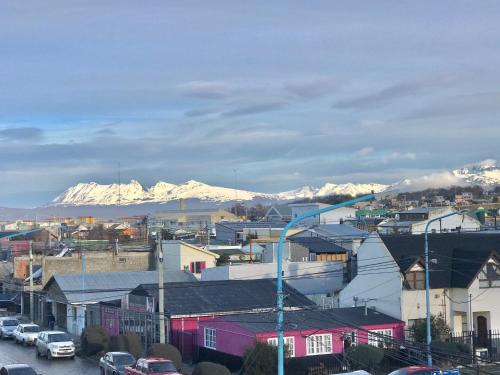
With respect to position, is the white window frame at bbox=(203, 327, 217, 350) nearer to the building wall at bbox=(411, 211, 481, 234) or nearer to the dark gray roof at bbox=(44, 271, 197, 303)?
the dark gray roof at bbox=(44, 271, 197, 303)

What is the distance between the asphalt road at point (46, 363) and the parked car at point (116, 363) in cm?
248

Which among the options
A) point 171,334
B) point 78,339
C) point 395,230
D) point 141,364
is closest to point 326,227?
point 395,230

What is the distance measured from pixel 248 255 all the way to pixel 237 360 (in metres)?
36.5

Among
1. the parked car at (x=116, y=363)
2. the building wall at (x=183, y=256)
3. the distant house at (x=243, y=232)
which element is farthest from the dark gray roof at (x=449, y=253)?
the distant house at (x=243, y=232)

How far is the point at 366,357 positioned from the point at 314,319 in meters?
4.90

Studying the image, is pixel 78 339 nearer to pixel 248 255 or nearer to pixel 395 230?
pixel 248 255

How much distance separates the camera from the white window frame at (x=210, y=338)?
4269 cm

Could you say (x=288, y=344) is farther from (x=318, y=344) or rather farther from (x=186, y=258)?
(x=186, y=258)

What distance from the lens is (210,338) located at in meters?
43.1

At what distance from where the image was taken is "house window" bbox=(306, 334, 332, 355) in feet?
136

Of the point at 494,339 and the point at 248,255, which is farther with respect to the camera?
the point at 248,255

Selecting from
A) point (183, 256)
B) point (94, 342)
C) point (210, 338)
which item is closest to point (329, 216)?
point (183, 256)

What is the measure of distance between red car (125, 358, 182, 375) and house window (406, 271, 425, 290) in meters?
17.0

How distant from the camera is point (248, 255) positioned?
253 feet
